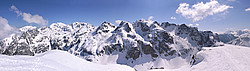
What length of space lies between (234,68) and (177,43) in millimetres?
195099

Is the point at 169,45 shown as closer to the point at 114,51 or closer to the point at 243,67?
the point at 114,51

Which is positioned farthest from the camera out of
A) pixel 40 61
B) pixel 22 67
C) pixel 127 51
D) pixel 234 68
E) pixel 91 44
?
pixel 91 44

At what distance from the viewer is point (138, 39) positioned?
188375 millimetres

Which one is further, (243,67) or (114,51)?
(114,51)

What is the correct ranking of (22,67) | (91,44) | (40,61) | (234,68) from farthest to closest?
(91,44) → (234,68) → (40,61) → (22,67)

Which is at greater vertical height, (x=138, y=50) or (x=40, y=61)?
(x=40, y=61)

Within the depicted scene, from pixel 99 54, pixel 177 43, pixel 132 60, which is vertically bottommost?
pixel 132 60

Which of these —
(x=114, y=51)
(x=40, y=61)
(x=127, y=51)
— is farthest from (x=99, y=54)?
(x=40, y=61)

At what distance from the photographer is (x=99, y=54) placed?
563ft

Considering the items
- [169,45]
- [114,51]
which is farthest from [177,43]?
[114,51]

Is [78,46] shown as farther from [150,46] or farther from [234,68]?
[234,68]

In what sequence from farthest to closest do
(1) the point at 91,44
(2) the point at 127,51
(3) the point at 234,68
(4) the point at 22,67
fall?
(1) the point at 91,44, (2) the point at 127,51, (3) the point at 234,68, (4) the point at 22,67

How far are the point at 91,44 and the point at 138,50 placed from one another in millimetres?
89950

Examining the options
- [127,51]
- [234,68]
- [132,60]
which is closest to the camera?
[234,68]
